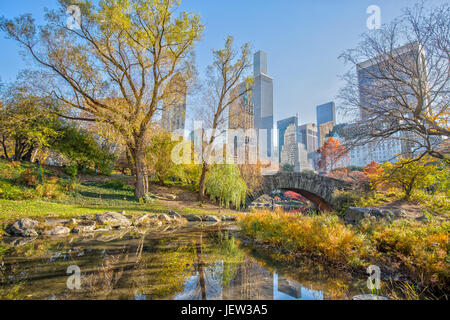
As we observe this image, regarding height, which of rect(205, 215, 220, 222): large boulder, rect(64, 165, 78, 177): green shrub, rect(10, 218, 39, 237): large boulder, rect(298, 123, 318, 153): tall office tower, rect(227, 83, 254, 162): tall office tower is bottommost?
rect(205, 215, 220, 222): large boulder

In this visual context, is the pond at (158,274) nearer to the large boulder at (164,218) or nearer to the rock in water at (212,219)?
the large boulder at (164,218)

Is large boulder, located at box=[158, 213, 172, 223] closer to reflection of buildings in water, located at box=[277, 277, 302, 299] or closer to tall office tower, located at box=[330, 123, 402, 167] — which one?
reflection of buildings in water, located at box=[277, 277, 302, 299]

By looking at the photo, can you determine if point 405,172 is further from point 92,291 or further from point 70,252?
point 70,252

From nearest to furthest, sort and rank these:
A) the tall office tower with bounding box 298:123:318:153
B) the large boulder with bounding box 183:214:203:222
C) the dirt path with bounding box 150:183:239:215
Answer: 1. the large boulder with bounding box 183:214:203:222
2. the dirt path with bounding box 150:183:239:215
3. the tall office tower with bounding box 298:123:318:153

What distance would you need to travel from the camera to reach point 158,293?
2701 mm

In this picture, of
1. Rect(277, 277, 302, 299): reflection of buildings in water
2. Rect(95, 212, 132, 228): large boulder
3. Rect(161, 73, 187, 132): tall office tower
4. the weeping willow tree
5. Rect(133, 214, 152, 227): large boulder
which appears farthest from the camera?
the weeping willow tree

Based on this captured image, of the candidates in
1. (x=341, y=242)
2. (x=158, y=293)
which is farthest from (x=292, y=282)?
(x=158, y=293)

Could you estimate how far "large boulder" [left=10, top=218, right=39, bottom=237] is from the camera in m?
6.25

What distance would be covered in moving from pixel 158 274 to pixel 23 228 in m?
5.76

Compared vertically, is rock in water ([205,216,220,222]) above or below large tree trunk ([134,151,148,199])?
below

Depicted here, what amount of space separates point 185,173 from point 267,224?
1151cm

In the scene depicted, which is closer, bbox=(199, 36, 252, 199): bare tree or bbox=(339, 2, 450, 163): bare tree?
bbox=(339, 2, 450, 163): bare tree

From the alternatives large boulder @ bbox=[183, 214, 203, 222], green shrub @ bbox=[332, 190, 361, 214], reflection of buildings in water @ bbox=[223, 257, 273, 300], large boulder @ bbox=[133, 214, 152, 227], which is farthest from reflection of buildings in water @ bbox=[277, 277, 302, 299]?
green shrub @ bbox=[332, 190, 361, 214]

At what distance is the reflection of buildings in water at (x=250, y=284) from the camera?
277cm
